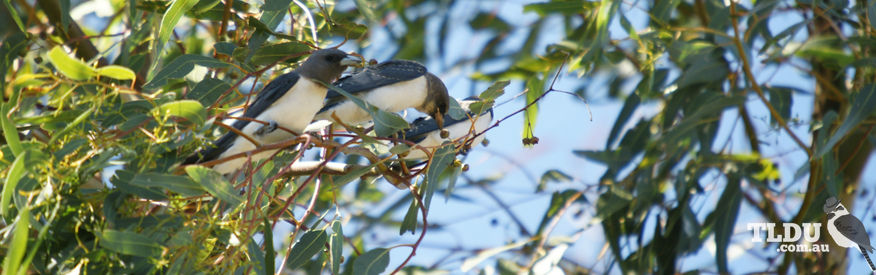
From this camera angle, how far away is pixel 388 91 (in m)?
2.94

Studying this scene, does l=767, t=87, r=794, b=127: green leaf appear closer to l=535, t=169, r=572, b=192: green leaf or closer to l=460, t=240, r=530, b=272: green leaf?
l=535, t=169, r=572, b=192: green leaf

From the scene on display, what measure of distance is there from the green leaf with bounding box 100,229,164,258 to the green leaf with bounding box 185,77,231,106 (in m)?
0.66

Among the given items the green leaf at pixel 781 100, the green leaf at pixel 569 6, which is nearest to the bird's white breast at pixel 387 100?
the green leaf at pixel 569 6

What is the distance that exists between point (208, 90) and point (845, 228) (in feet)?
8.30

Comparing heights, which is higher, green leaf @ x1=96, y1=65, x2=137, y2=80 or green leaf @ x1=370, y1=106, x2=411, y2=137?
green leaf @ x1=370, y1=106, x2=411, y2=137

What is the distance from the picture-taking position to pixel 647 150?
3840mm

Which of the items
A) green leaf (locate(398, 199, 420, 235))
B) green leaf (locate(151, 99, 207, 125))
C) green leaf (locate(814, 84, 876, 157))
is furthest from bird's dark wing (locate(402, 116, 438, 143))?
green leaf (locate(151, 99, 207, 125))

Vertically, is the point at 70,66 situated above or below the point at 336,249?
above

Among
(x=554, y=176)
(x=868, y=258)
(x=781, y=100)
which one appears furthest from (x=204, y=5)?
(x=868, y=258)

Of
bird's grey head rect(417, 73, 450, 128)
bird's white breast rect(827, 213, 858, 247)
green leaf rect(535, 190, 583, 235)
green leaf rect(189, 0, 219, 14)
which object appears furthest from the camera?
green leaf rect(535, 190, 583, 235)

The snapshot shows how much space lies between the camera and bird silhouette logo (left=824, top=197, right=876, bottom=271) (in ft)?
10.8

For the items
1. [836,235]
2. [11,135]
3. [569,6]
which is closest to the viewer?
[11,135]

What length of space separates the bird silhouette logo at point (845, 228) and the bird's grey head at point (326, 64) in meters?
1.93

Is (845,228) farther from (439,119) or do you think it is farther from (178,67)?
(178,67)
